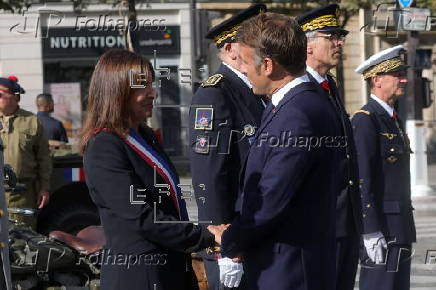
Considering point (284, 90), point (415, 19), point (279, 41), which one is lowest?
point (284, 90)

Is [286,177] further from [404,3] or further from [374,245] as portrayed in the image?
[404,3]

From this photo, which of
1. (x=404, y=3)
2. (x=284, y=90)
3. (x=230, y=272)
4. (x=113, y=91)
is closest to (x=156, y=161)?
(x=113, y=91)

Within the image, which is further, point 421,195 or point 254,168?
point 421,195

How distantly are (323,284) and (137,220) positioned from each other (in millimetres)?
737

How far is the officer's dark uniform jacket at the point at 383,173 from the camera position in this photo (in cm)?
601

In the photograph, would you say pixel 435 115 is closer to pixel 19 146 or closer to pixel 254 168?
pixel 19 146

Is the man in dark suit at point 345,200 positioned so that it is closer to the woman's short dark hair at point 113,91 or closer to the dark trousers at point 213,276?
the dark trousers at point 213,276

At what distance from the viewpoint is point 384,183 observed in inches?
243

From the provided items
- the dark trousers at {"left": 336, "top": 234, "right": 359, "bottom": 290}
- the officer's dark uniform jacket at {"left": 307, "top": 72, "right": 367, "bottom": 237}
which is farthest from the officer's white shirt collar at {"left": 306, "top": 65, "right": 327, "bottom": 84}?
the dark trousers at {"left": 336, "top": 234, "right": 359, "bottom": 290}

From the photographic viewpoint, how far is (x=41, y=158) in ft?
29.0

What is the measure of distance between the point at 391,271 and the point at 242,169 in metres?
2.34

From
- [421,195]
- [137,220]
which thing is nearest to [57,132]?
[421,195]

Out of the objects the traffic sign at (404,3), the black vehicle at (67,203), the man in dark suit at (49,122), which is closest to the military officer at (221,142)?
the black vehicle at (67,203)

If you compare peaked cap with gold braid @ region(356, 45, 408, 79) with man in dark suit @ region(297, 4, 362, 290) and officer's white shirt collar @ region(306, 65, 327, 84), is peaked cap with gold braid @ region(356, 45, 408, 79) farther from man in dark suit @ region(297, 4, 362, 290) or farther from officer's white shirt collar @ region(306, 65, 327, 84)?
officer's white shirt collar @ region(306, 65, 327, 84)
